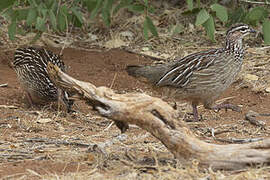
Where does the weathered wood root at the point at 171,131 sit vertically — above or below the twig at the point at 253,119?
above

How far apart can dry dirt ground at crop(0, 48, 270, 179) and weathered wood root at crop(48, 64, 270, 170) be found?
117 mm

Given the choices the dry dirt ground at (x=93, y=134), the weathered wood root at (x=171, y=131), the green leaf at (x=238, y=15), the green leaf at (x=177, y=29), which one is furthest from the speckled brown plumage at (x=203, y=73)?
the green leaf at (x=177, y=29)

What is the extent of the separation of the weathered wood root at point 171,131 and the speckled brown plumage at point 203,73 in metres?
2.73

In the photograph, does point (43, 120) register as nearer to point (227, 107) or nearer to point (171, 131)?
point (227, 107)

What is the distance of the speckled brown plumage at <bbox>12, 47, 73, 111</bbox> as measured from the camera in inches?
303

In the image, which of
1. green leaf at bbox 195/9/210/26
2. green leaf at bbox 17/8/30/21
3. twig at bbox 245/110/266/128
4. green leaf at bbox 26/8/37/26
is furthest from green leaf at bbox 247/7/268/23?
green leaf at bbox 17/8/30/21

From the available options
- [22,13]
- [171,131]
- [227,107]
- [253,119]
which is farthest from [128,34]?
[171,131]

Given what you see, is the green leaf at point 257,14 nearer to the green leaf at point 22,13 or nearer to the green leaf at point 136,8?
the green leaf at point 136,8

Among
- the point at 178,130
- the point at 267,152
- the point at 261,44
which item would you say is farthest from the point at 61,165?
the point at 261,44

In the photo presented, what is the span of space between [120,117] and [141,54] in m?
5.69

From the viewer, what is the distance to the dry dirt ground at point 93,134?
4453 mm

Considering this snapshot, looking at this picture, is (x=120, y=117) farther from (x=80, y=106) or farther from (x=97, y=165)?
(x=80, y=106)

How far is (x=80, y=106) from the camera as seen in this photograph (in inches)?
322

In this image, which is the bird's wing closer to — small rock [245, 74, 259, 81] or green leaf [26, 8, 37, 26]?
small rock [245, 74, 259, 81]
